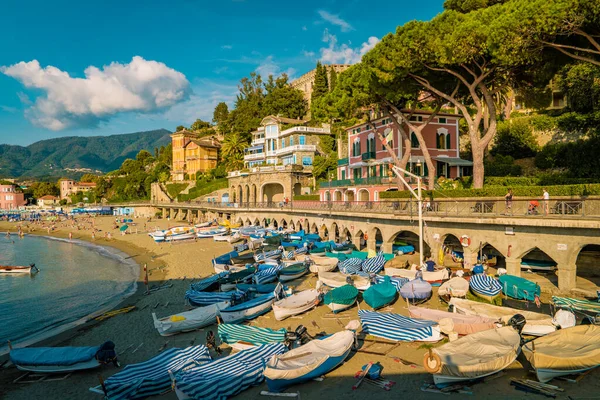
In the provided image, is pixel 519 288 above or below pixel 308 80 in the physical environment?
below

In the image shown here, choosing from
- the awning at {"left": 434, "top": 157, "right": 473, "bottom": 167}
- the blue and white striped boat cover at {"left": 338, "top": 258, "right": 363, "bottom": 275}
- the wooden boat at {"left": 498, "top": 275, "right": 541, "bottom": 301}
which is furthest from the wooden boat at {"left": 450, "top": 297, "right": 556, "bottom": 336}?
the awning at {"left": 434, "top": 157, "right": 473, "bottom": 167}

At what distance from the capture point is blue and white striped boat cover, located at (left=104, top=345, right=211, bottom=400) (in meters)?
12.4

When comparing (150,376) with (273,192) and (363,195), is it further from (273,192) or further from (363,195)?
(273,192)

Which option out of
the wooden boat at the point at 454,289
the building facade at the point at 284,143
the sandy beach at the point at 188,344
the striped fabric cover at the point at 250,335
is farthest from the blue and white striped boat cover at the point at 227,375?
the building facade at the point at 284,143

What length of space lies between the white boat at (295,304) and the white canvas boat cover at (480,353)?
887cm

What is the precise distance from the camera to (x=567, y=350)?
479 inches

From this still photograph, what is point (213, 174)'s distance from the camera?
8844cm

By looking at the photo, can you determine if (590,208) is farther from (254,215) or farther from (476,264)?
(254,215)

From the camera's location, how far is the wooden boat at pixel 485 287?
61.9 ft

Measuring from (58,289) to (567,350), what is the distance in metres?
35.1

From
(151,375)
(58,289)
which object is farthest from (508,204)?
(58,289)

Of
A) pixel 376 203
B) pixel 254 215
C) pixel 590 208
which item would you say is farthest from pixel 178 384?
pixel 254 215

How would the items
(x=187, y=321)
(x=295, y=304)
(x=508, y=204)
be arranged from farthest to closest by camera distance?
(x=508, y=204) → (x=295, y=304) → (x=187, y=321)

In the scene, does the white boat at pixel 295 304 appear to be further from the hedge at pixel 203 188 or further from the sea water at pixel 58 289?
the hedge at pixel 203 188
